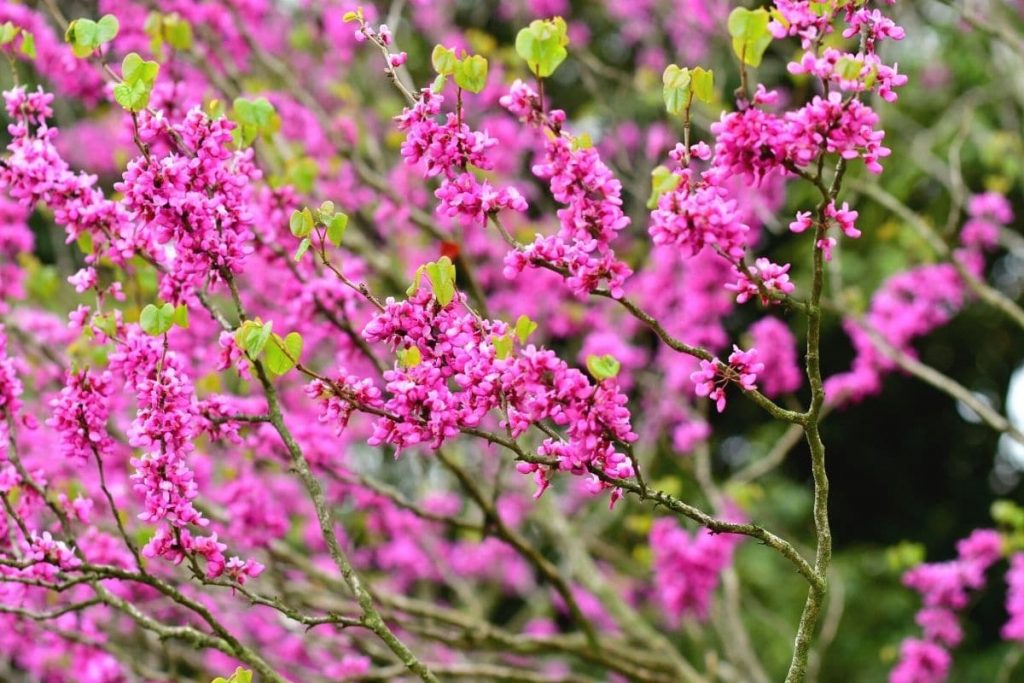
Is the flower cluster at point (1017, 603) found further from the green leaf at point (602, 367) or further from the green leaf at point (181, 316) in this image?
the green leaf at point (181, 316)

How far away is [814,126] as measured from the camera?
1.91m

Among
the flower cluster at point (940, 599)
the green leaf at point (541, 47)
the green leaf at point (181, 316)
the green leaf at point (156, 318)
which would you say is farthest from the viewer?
the flower cluster at point (940, 599)

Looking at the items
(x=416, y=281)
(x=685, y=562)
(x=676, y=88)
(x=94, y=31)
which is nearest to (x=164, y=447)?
(x=416, y=281)

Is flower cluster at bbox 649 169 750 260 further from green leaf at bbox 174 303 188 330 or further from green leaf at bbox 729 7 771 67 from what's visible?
green leaf at bbox 174 303 188 330

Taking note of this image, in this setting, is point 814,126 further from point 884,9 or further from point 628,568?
point 884,9

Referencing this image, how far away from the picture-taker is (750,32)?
190 centimetres

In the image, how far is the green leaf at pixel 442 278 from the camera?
2070 mm

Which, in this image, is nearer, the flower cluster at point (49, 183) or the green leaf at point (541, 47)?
the green leaf at point (541, 47)

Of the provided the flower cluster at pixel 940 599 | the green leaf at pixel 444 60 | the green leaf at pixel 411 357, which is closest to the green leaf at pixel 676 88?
the green leaf at pixel 444 60

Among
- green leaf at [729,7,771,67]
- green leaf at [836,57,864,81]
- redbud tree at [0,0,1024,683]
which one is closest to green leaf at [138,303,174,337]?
redbud tree at [0,0,1024,683]

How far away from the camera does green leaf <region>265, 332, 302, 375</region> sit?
2.21m

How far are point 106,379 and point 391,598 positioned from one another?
1.82 m

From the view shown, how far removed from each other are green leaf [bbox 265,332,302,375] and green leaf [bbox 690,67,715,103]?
3.21 ft

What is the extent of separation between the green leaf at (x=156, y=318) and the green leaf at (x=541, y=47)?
0.94 meters
